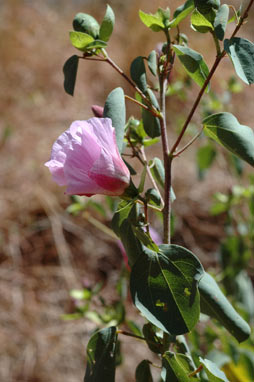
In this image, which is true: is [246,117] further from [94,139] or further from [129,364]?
[94,139]

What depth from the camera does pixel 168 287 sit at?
18.0 inches

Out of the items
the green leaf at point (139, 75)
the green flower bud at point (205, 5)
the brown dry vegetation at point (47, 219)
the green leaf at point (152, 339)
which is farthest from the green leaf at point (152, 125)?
the brown dry vegetation at point (47, 219)

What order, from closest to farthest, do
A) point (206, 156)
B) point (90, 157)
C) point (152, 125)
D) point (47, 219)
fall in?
point (90, 157) < point (152, 125) < point (206, 156) < point (47, 219)

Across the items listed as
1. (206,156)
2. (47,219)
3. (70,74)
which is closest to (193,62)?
(70,74)

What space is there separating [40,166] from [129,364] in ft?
4.18

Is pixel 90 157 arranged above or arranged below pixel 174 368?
above

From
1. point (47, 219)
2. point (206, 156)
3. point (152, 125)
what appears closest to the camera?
point (152, 125)

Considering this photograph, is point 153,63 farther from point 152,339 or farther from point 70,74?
point 152,339

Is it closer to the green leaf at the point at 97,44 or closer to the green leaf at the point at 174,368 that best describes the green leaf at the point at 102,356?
the green leaf at the point at 174,368

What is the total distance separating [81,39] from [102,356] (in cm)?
36

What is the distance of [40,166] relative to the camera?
2.52 meters

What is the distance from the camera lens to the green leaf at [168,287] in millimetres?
443

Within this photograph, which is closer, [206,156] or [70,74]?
[70,74]

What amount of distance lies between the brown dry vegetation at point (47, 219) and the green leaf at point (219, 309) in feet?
2.52
